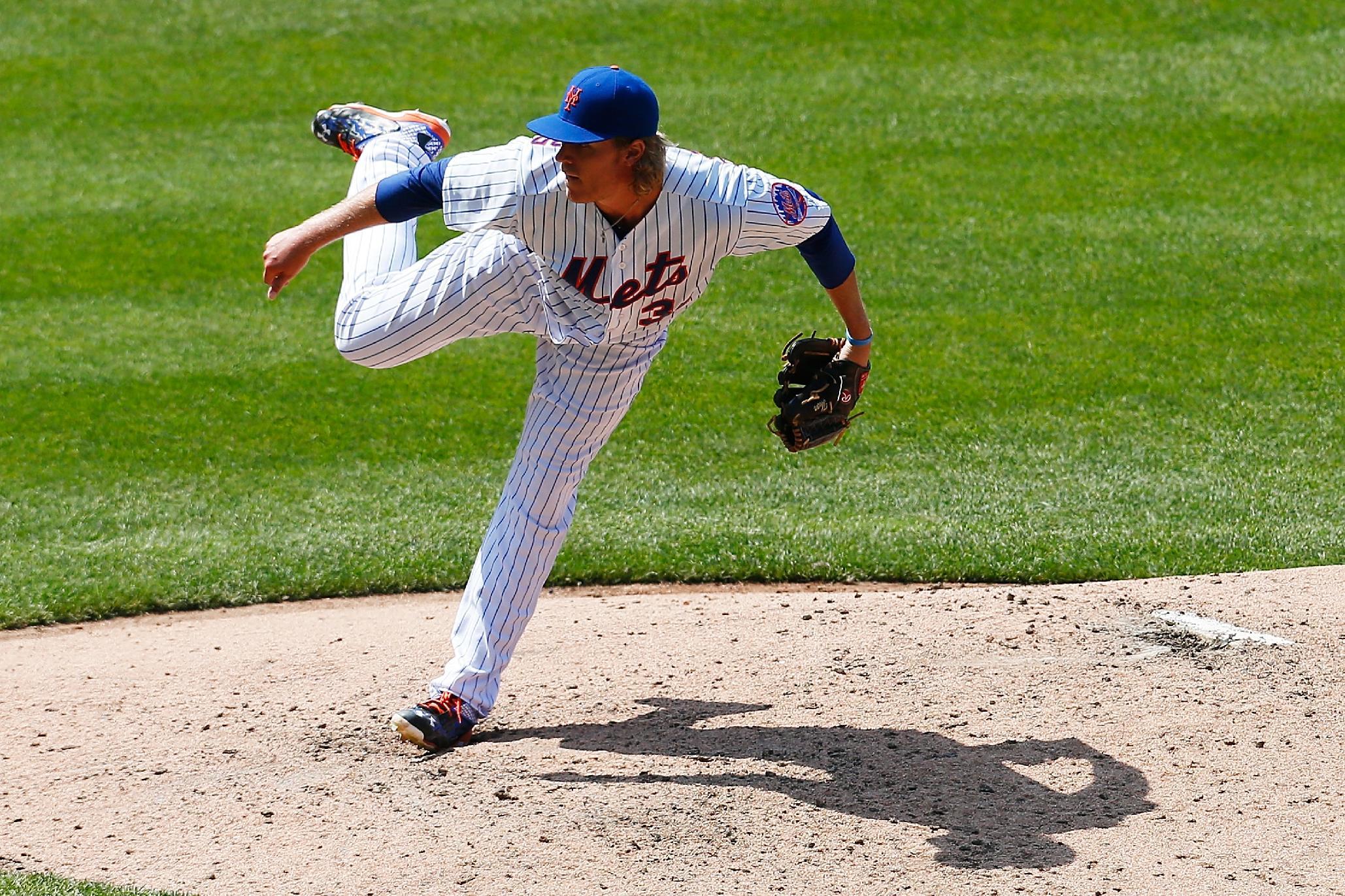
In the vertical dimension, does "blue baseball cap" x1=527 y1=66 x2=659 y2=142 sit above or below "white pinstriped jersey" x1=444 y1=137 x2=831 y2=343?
above

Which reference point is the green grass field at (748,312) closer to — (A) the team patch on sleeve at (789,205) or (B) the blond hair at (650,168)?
(A) the team patch on sleeve at (789,205)

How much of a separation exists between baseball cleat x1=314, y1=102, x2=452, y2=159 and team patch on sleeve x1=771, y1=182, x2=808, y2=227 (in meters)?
1.28

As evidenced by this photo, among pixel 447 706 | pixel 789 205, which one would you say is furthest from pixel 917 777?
pixel 789 205

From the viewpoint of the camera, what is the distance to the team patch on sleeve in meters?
3.88

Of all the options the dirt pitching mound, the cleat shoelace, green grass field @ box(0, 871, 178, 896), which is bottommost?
green grass field @ box(0, 871, 178, 896)

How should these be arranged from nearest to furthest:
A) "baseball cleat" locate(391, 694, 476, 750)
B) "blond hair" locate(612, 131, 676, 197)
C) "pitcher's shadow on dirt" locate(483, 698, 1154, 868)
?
1. "pitcher's shadow on dirt" locate(483, 698, 1154, 868)
2. "blond hair" locate(612, 131, 676, 197)
3. "baseball cleat" locate(391, 694, 476, 750)

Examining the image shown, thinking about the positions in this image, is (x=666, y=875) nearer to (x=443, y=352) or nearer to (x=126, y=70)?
(x=443, y=352)

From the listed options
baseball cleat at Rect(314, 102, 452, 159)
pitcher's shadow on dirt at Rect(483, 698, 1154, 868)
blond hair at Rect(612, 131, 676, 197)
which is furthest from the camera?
baseball cleat at Rect(314, 102, 452, 159)

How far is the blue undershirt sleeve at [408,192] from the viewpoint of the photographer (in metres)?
3.79

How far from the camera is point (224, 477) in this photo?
21.7 ft

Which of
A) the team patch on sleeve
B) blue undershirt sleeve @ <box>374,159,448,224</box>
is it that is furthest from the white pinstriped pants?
the team patch on sleeve

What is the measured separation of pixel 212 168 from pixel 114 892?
271 inches

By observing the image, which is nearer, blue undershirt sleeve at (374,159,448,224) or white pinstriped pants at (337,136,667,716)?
blue undershirt sleeve at (374,159,448,224)

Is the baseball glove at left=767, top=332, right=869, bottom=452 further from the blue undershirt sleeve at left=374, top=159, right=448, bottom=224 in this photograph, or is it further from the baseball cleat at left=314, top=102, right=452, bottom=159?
the baseball cleat at left=314, top=102, right=452, bottom=159
